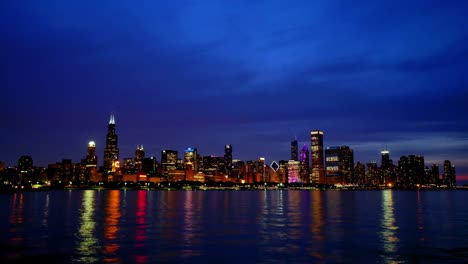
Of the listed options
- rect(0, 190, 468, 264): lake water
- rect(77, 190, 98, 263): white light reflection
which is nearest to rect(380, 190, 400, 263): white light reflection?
rect(0, 190, 468, 264): lake water

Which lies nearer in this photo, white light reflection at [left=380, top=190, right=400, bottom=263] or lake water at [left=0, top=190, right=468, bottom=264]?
lake water at [left=0, top=190, right=468, bottom=264]

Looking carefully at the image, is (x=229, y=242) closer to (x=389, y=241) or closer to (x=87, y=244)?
(x=87, y=244)

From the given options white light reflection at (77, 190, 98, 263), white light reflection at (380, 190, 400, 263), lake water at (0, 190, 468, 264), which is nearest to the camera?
white light reflection at (77, 190, 98, 263)

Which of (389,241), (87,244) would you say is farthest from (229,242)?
(389,241)

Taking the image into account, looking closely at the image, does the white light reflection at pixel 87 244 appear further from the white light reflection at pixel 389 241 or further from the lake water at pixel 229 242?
the white light reflection at pixel 389 241

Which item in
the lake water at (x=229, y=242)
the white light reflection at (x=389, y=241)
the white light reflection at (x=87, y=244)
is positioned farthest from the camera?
the white light reflection at (x=389, y=241)

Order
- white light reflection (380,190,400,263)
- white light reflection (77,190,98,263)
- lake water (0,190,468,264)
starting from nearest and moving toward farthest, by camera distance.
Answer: white light reflection (77,190,98,263)
lake water (0,190,468,264)
white light reflection (380,190,400,263)

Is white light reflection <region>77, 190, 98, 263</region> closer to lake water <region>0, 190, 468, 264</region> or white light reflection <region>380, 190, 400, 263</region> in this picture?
lake water <region>0, 190, 468, 264</region>

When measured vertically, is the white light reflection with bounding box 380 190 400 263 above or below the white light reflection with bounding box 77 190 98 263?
below

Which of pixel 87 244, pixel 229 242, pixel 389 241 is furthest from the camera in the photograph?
pixel 389 241

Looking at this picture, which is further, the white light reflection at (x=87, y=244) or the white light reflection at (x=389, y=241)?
the white light reflection at (x=389, y=241)

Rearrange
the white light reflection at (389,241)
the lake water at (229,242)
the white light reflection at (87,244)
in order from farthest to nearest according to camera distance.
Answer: the white light reflection at (389,241) → the lake water at (229,242) → the white light reflection at (87,244)

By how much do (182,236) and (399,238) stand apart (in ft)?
72.8

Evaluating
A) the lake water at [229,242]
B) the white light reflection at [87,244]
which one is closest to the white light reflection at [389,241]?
the lake water at [229,242]
